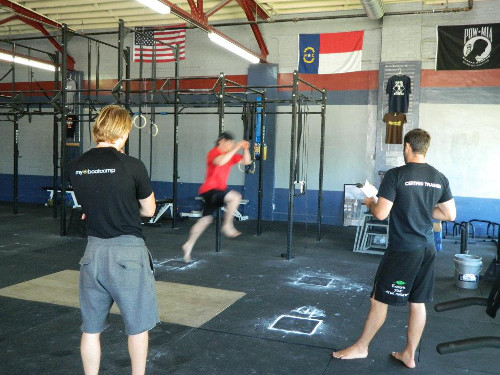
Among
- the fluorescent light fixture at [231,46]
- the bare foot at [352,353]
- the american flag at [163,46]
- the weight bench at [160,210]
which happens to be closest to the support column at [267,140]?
the fluorescent light fixture at [231,46]

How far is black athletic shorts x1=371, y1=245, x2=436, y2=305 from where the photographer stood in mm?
2871

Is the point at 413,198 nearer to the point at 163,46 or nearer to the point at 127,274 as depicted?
the point at 127,274

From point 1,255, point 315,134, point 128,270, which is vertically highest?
point 315,134

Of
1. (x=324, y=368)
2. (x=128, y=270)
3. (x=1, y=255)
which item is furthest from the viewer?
(x=1, y=255)

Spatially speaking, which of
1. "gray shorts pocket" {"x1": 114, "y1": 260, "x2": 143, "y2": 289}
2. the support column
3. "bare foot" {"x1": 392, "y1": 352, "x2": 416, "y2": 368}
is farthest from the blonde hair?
the support column

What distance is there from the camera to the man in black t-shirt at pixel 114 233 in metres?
2.19

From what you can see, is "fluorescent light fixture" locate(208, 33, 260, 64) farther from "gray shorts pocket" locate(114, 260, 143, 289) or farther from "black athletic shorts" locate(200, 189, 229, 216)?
"gray shorts pocket" locate(114, 260, 143, 289)

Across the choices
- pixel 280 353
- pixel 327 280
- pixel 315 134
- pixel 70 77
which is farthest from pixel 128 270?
pixel 70 77

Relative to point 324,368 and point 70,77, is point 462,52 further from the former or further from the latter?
point 70,77

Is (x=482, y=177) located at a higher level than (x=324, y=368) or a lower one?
higher

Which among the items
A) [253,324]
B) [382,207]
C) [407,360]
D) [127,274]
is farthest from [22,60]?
[407,360]

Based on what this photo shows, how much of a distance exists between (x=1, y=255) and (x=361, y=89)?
24.2 feet

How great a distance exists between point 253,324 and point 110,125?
91.3 inches

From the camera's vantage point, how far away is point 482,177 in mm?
9164
